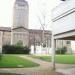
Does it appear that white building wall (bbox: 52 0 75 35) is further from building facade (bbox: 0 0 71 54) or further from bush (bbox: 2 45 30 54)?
building facade (bbox: 0 0 71 54)

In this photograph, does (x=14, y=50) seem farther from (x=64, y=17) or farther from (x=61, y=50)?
(x=64, y=17)

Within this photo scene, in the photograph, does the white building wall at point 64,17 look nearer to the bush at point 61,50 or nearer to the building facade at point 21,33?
the bush at point 61,50

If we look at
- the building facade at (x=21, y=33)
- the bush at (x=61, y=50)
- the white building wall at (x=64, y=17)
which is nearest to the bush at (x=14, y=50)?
the bush at (x=61, y=50)

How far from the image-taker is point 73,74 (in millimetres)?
17406

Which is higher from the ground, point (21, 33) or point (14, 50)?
point (21, 33)

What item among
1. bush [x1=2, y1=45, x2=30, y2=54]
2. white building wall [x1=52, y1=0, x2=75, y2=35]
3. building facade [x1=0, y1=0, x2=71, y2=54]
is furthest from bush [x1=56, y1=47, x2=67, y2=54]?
white building wall [x1=52, y1=0, x2=75, y2=35]

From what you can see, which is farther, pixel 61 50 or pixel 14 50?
pixel 61 50

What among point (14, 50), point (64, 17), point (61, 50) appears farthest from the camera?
point (61, 50)

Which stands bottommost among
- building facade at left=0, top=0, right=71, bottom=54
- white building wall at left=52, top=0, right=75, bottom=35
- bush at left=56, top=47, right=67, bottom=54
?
bush at left=56, top=47, right=67, bottom=54

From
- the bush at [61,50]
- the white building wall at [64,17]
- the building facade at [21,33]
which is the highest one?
the building facade at [21,33]

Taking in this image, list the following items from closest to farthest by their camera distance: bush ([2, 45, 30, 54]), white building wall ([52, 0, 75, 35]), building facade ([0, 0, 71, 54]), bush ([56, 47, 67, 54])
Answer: white building wall ([52, 0, 75, 35]) < bush ([2, 45, 30, 54]) < bush ([56, 47, 67, 54]) < building facade ([0, 0, 71, 54])

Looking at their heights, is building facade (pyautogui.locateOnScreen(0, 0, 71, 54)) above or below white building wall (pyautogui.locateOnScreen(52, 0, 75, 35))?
above

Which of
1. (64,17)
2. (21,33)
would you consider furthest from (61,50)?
(64,17)

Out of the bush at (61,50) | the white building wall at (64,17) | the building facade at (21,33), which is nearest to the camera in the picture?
the white building wall at (64,17)
